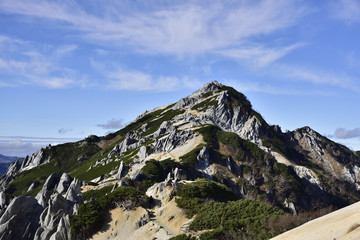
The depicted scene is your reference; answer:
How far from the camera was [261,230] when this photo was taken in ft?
109

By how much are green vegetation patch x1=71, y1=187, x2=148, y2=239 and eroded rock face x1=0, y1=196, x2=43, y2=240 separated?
814 cm

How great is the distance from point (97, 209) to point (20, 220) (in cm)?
1269

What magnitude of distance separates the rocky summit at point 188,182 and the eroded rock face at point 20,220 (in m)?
0.14

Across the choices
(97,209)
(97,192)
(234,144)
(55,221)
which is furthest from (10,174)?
(97,209)

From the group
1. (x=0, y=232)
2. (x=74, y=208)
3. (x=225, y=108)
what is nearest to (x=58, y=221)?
(x=74, y=208)

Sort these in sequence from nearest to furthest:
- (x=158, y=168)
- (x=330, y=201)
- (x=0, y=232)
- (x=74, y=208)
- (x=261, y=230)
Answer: (x=261, y=230), (x=0, y=232), (x=74, y=208), (x=158, y=168), (x=330, y=201)

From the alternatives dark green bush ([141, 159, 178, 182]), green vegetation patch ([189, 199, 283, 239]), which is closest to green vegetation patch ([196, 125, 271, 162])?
dark green bush ([141, 159, 178, 182])

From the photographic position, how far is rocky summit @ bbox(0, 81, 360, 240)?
41.8m

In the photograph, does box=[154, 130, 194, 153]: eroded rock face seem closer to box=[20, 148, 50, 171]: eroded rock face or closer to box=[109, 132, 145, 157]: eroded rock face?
box=[109, 132, 145, 157]: eroded rock face

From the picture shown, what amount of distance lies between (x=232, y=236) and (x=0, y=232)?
113ft

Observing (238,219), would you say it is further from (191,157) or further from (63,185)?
(63,185)

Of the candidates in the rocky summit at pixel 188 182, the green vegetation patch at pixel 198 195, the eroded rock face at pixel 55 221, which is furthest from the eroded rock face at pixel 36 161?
the green vegetation patch at pixel 198 195

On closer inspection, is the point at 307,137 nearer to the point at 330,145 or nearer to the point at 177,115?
the point at 330,145

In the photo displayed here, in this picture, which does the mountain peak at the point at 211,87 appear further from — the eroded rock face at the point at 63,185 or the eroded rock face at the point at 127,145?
the eroded rock face at the point at 63,185
